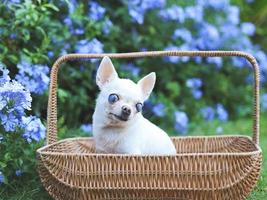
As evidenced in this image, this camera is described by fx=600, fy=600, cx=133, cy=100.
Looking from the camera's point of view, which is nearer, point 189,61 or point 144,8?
point 144,8

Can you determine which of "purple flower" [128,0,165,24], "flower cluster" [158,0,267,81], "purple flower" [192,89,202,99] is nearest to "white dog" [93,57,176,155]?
"purple flower" [128,0,165,24]

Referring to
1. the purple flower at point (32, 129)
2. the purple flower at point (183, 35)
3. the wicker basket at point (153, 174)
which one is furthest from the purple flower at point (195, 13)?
the wicker basket at point (153, 174)

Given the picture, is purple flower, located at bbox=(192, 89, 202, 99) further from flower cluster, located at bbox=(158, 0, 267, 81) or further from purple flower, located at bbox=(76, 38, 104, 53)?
purple flower, located at bbox=(76, 38, 104, 53)

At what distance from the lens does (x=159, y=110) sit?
4617mm

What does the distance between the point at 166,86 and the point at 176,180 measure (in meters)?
2.25

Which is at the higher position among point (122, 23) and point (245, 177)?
point (122, 23)

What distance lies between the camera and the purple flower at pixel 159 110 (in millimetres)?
4613

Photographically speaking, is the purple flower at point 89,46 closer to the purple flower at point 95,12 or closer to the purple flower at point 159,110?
the purple flower at point 95,12

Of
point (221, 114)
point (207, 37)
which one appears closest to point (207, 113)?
point (221, 114)

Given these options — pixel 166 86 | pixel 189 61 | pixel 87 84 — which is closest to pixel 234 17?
pixel 189 61

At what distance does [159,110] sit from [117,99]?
190 cm

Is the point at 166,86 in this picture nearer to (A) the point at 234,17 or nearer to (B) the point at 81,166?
(A) the point at 234,17

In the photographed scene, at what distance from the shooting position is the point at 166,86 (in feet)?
15.9

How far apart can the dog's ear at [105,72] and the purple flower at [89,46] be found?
1.08m
